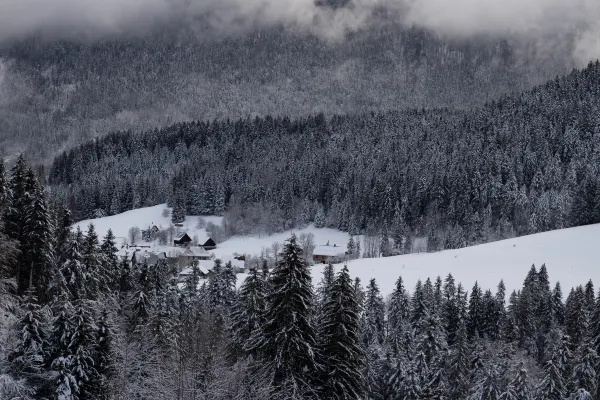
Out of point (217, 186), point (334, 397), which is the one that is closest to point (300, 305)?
point (334, 397)

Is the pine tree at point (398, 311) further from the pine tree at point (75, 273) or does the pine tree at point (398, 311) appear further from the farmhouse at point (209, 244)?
the farmhouse at point (209, 244)

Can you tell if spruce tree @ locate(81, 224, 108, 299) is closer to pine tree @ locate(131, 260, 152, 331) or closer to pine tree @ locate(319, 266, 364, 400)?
pine tree @ locate(131, 260, 152, 331)

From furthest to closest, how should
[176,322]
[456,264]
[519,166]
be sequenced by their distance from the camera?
1. [519,166]
2. [456,264]
3. [176,322]

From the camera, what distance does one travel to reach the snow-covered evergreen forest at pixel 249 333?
94.5ft

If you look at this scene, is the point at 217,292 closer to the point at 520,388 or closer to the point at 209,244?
the point at 520,388

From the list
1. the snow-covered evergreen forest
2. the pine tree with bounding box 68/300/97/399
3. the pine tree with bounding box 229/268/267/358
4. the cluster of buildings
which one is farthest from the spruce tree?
the cluster of buildings

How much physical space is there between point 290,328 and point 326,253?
105857 mm

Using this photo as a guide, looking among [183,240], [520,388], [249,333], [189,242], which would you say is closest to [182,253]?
[189,242]

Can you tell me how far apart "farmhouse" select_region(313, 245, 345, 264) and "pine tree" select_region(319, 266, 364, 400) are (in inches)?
3939

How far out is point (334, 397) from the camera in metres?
29.0

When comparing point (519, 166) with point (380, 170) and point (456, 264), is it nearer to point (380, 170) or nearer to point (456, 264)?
point (380, 170)

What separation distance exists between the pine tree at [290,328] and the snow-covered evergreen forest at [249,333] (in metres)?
0.07

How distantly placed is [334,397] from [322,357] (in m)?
2.11

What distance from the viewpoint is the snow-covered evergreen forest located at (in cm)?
2880
